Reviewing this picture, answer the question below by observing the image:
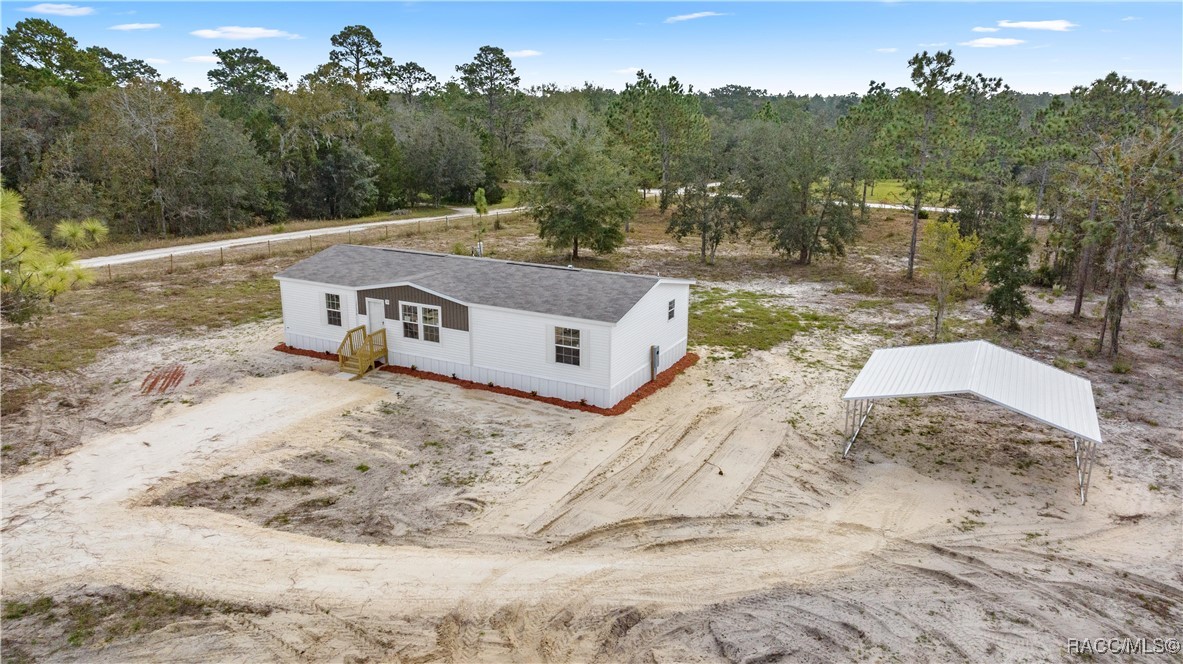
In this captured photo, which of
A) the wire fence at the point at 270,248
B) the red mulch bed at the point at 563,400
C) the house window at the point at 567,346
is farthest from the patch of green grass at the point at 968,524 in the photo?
the wire fence at the point at 270,248

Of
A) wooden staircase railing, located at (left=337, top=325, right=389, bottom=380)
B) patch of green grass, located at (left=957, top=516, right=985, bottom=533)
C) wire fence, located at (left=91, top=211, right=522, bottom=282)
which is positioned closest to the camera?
patch of green grass, located at (left=957, top=516, right=985, bottom=533)

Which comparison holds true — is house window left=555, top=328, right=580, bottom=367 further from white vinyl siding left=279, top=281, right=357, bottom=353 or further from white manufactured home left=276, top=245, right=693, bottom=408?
white vinyl siding left=279, top=281, right=357, bottom=353

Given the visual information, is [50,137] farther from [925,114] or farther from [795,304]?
[925,114]

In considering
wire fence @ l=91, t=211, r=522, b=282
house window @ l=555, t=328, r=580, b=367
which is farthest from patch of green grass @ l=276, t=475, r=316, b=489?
wire fence @ l=91, t=211, r=522, b=282

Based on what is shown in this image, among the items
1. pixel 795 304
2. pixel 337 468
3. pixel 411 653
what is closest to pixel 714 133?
pixel 795 304

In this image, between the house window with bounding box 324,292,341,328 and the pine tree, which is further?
the pine tree

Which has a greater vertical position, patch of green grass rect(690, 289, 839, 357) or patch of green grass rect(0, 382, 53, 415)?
patch of green grass rect(690, 289, 839, 357)

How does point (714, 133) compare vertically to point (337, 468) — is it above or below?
above
